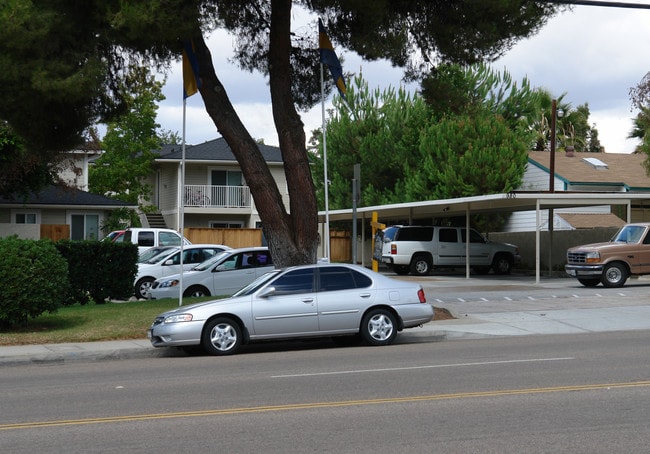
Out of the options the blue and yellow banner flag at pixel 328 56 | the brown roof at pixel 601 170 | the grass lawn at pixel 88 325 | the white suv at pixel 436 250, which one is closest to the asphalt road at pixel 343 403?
the grass lawn at pixel 88 325

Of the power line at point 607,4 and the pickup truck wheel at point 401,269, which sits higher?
the power line at point 607,4

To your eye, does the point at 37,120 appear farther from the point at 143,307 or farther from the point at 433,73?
the point at 433,73

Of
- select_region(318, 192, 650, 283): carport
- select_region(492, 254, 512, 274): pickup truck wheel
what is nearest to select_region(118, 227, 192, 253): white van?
select_region(318, 192, 650, 283): carport

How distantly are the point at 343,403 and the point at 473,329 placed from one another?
9.05 meters

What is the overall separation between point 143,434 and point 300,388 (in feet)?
9.66

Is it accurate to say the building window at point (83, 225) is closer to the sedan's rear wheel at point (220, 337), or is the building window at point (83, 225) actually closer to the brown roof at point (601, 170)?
the brown roof at point (601, 170)

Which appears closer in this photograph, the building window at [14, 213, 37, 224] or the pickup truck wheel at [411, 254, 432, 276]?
the pickup truck wheel at [411, 254, 432, 276]

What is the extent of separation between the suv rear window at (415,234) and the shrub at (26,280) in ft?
69.0

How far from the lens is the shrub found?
54.6ft

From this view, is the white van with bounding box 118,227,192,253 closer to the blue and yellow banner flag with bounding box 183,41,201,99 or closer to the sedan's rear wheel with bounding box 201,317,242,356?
the blue and yellow banner flag with bounding box 183,41,201,99

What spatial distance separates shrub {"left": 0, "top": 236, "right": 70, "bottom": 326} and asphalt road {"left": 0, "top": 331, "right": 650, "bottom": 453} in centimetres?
260

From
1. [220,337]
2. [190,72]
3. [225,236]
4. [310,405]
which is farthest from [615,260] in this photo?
[225,236]

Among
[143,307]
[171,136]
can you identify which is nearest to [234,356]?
[143,307]

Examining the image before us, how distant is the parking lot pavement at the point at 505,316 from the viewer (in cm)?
1566
